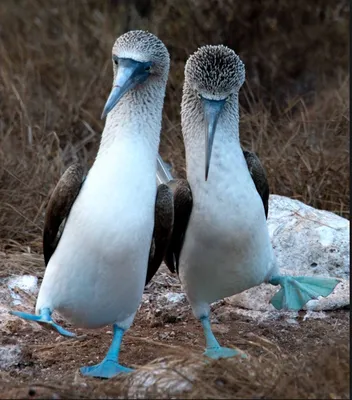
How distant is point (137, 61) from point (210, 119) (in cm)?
47

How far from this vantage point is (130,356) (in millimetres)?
5234

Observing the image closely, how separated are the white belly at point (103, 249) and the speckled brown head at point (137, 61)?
1.49 feet

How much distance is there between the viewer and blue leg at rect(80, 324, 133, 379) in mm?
4660

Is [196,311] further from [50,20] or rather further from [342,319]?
[50,20]

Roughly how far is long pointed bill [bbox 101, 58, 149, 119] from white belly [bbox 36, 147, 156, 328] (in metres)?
0.35

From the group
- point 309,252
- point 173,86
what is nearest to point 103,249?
point 309,252

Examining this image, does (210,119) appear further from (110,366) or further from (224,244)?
(110,366)

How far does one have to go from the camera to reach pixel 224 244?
186 inches

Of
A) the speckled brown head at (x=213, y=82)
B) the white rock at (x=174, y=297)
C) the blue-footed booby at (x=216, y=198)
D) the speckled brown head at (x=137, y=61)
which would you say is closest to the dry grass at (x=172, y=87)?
the white rock at (x=174, y=297)

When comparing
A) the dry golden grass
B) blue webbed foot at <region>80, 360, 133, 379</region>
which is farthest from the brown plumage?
the dry golden grass

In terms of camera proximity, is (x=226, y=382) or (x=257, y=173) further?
(x=257, y=173)

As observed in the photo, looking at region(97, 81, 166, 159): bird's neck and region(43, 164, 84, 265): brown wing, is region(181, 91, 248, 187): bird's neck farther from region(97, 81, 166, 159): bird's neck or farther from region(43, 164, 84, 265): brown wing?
region(43, 164, 84, 265): brown wing

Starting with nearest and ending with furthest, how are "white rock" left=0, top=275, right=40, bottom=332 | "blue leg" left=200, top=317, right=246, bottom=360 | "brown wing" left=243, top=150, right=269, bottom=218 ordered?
"blue leg" left=200, top=317, right=246, bottom=360 < "brown wing" left=243, top=150, right=269, bottom=218 < "white rock" left=0, top=275, right=40, bottom=332

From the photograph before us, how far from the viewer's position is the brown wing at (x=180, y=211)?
4.78 metres
